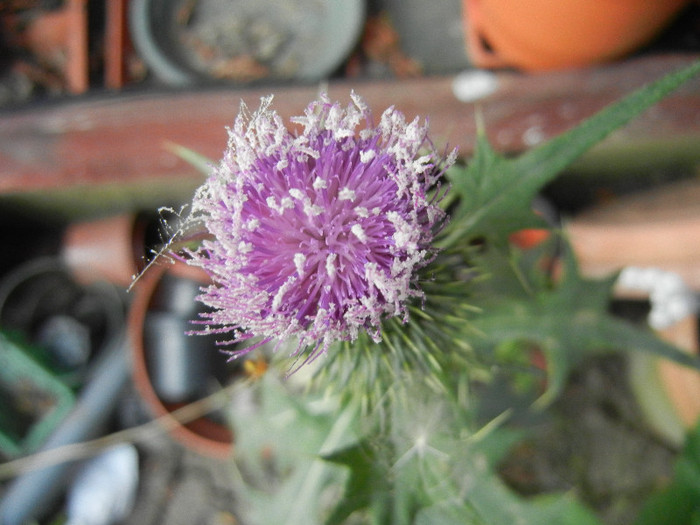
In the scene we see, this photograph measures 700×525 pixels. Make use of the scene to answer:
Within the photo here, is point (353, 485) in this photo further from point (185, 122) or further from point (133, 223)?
point (133, 223)

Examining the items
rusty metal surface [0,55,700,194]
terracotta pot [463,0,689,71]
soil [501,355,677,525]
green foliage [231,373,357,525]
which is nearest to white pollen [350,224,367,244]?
green foliage [231,373,357,525]

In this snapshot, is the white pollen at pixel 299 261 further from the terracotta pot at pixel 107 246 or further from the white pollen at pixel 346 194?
the terracotta pot at pixel 107 246

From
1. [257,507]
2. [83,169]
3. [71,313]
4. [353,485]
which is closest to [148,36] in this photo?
[83,169]

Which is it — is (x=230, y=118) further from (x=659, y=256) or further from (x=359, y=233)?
(x=659, y=256)

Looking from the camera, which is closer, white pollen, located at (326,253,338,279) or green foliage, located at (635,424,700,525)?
white pollen, located at (326,253,338,279)

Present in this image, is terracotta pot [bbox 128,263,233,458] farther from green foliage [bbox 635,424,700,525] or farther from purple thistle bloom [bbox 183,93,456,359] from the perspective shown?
green foliage [bbox 635,424,700,525]

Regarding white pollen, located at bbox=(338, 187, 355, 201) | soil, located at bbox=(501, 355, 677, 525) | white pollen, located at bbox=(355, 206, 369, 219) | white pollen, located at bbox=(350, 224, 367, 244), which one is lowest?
soil, located at bbox=(501, 355, 677, 525)

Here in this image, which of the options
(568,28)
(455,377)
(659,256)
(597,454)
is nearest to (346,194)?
(455,377)
